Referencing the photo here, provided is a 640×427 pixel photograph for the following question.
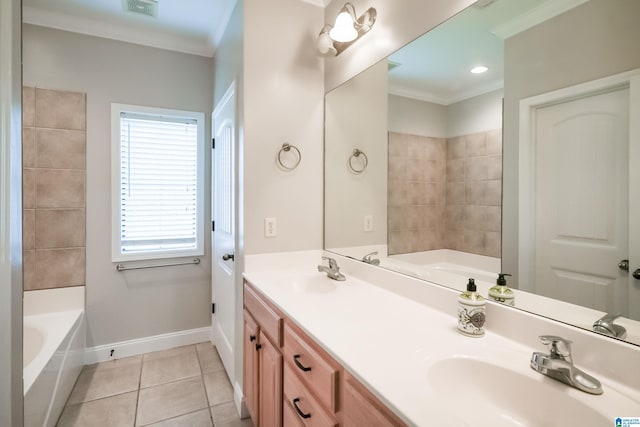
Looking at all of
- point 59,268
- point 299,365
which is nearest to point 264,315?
point 299,365

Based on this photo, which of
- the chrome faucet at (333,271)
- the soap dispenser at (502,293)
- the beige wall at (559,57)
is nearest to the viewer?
the beige wall at (559,57)

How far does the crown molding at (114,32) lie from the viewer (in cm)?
231

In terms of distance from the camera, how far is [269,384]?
148cm

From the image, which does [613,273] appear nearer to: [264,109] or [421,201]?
[421,201]

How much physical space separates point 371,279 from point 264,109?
119 centimetres

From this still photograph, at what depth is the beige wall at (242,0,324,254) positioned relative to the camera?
6.17 feet

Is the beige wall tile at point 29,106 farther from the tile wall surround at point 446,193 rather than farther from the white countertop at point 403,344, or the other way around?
the tile wall surround at point 446,193

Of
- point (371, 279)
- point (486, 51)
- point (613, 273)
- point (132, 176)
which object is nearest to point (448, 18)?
point (486, 51)

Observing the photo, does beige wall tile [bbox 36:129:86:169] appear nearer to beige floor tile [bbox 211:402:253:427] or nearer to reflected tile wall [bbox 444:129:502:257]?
beige floor tile [bbox 211:402:253:427]

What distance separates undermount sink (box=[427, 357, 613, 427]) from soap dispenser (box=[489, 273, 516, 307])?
0.25 m

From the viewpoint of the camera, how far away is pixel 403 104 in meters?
1.64

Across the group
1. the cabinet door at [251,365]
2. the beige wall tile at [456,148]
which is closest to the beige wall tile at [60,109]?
the cabinet door at [251,365]

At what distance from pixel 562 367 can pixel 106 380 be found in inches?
111

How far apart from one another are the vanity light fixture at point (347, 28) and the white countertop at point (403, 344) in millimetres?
1349
